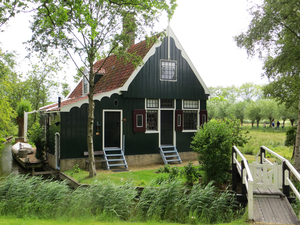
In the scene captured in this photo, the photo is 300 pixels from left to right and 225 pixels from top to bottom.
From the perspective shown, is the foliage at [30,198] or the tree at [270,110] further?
the tree at [270,110]

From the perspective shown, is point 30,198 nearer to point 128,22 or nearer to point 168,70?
point 128,22

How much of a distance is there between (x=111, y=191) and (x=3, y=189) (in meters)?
3.29

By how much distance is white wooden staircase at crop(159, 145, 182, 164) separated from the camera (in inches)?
560

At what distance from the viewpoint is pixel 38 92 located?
2880cm

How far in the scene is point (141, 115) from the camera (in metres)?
14.1

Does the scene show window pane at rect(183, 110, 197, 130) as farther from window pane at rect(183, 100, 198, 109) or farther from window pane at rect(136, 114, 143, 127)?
window pane at rect(136, 114, 143, 127)

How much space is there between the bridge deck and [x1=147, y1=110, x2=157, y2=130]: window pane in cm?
826

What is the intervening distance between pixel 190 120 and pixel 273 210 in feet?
31.5

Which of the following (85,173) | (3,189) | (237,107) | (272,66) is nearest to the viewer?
(3,189)

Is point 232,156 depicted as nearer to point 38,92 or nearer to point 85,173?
point 85,173

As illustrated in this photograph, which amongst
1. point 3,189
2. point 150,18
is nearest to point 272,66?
point 150,18

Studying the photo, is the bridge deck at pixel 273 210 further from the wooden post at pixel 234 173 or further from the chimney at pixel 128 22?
the chimney at pixel 128 22

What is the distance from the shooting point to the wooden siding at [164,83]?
14133 mm

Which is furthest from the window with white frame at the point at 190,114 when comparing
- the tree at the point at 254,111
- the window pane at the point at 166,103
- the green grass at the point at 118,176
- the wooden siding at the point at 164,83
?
the tree at the point at 254,111
